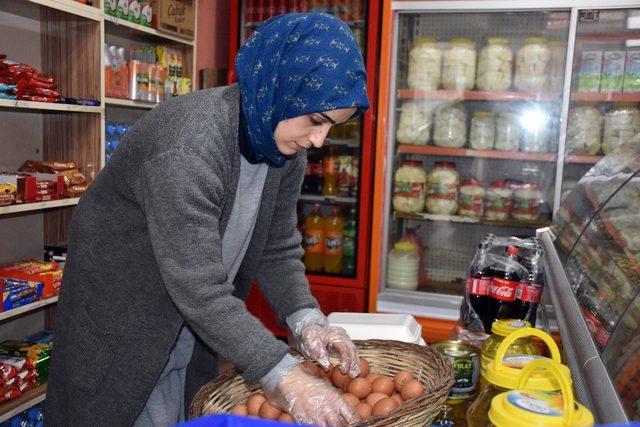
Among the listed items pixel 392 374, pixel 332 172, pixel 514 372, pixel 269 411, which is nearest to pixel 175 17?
pixel 332 172

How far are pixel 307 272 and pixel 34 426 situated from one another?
5.95ft

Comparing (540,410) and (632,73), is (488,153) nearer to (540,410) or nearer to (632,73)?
(632,73)

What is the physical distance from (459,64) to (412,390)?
287 centimetres

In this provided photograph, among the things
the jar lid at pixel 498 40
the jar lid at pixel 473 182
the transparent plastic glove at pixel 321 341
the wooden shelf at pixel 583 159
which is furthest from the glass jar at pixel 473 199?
the transparent plastic glove at pixel 321 341

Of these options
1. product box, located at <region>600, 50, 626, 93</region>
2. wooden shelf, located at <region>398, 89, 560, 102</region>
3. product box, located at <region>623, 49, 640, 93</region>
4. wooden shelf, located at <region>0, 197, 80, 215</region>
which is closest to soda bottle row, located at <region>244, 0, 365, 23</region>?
wooden shelf, located at <region>398, 89, 560, 102</region>

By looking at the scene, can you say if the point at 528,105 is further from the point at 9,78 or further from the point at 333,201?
the point at 9,78

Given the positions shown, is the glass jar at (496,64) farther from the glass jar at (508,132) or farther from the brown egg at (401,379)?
the brown egg at (401,379)

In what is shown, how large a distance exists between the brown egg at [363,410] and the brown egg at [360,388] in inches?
2.4

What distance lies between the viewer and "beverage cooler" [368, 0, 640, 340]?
11.5 feet

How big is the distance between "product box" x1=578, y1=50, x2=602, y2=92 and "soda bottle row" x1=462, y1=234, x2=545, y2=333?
2.00 metres

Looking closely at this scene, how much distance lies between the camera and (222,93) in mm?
1418

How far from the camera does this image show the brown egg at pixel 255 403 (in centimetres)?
124

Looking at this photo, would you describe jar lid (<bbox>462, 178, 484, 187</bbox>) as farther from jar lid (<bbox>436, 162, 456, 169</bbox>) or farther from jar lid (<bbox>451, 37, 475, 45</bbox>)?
jar lid (<bbox>451, 37, 475, 45</bbox>)

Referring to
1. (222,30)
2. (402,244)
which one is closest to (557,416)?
(402,244)
